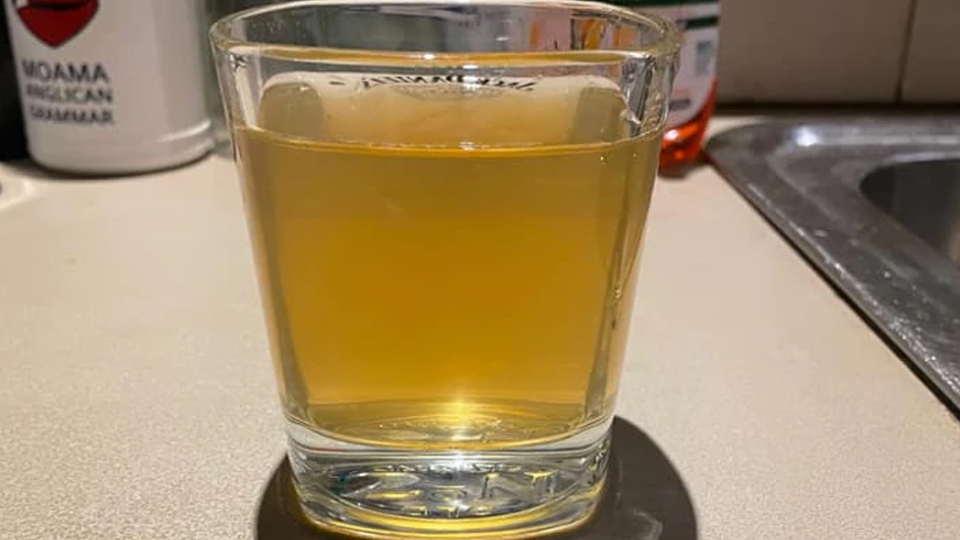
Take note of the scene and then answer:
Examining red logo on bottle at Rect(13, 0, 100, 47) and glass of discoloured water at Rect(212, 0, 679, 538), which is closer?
glass of discoloured water at Rect(212, 0, 679, 538)

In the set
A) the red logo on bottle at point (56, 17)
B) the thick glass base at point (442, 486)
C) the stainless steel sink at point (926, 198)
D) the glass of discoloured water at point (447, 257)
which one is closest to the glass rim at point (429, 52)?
the glass of discoloured water at point (447, 257)

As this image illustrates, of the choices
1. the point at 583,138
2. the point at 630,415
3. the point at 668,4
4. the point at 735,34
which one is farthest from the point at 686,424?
the point at 735,34

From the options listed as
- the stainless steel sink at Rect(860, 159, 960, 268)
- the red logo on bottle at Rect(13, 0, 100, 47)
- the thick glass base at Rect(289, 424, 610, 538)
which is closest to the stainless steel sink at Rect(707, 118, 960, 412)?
the stainless steel sink at Rect(860, 159, 960, 268)

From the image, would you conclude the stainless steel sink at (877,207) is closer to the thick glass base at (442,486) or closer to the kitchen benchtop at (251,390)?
the kitchen benchtop at (251,390)

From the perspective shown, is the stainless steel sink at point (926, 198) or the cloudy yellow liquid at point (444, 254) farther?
the stainless steel sink at point (926, 198)

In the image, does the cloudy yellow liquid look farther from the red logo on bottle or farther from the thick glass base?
the red logo on bottle
